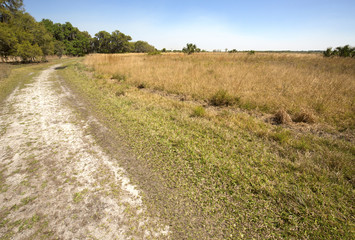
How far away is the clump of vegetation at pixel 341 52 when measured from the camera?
1533 centimetres

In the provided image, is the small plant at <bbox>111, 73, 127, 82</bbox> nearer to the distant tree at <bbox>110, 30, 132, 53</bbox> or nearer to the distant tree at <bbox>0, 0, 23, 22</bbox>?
the distant tree at <bbox>0, 0, 23, 22</bbox>

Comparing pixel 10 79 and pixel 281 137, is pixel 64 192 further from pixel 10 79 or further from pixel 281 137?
pixel 10 79

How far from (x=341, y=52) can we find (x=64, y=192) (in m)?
25.9

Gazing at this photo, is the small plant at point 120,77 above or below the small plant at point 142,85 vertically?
above

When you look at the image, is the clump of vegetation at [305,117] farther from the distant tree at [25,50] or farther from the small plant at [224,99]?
the distant tree at [25,50]

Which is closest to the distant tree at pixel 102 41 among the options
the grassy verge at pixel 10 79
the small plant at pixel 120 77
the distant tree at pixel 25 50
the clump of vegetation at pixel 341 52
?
the distant tree at pixel 25 50

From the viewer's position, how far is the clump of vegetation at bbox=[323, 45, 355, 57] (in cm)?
1533

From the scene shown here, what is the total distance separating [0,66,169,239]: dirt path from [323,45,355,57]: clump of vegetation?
80.3ft

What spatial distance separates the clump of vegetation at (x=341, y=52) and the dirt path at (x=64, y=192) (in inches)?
964

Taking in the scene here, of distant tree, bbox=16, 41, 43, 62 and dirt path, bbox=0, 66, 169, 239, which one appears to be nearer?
dirt path, bbox=0, 66, 169, 239

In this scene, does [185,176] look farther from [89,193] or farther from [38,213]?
[38,213]

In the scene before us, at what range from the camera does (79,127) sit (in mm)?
3904

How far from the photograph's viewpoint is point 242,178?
2.27 meters

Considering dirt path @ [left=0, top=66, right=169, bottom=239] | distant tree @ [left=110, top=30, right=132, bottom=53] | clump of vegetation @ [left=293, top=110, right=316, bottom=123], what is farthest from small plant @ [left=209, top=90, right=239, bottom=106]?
distant tree @ [left=110, top=30, right=132, bottom=53]
